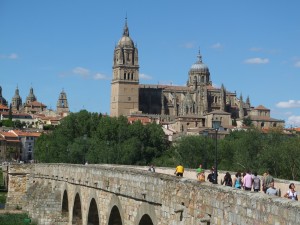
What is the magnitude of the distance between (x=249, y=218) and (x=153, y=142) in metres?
68.4

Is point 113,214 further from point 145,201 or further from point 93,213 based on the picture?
point 93,213

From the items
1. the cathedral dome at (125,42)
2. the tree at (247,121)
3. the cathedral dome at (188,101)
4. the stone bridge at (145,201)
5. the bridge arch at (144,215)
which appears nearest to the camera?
the stone bridge at (145,201)

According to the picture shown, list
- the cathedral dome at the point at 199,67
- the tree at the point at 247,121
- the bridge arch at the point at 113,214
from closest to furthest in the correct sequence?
the bridge arch at the point at 113,214
the tree at the point at 247,121
the cathedral dome at the point at 199,67

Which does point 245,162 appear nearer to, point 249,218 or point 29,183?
point 29,183

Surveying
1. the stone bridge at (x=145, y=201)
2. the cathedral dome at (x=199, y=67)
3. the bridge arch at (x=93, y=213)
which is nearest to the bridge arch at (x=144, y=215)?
the stone bridge at (x=145, y=201)

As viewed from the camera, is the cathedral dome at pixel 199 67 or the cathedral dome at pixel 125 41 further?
the cathedral dome at pixel 199 67

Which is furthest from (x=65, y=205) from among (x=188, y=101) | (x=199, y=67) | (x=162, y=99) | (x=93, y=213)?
(x=199, y=67)

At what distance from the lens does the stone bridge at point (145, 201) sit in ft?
33.7

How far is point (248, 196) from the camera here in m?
10.5

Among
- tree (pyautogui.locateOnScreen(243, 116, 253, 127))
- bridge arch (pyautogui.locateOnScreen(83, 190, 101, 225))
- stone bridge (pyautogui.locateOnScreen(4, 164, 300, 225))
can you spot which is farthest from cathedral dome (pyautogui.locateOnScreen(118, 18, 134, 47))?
bridge arch (pyautogui.locateOnScreen(83, 190, 101, 225))

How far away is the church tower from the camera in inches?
6142

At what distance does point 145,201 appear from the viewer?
16.5 m

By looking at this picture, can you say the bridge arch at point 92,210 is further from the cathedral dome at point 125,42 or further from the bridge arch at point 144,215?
the cathedral dome at point 125,42

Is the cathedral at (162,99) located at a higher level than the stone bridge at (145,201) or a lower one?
higher
